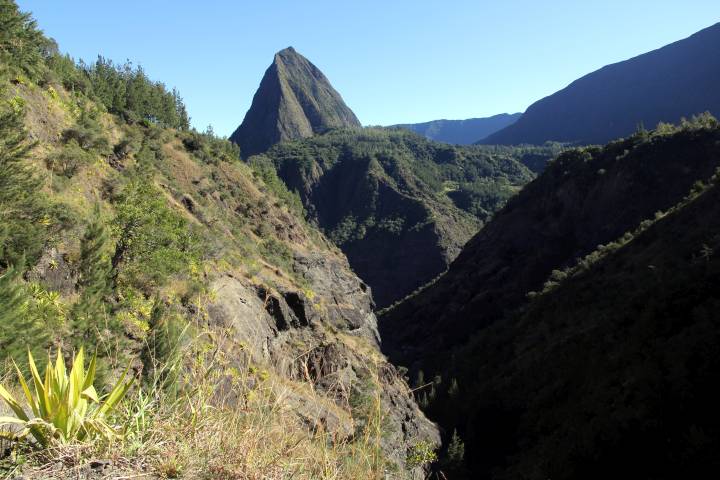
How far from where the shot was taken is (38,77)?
24891 millimetres

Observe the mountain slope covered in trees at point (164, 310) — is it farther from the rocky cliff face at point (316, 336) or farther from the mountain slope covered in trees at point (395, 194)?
the mountain slope covered in trees at point (395, 194)

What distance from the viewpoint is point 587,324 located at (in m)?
31.4

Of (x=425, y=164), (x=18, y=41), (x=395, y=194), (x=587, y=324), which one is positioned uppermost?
(x=18, y=41)

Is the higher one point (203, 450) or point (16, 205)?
point (16, 205)

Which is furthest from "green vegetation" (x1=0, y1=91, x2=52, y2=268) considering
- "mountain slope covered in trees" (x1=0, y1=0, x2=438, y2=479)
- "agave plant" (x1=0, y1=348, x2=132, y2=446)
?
"agave plant" (x1=0, y1=348, x2=132, y2=446)

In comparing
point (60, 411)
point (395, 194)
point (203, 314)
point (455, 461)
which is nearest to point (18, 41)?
point (203, 314)

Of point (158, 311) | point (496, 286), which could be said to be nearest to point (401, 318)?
point (496, 286)

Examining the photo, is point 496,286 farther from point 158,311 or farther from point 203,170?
point 158,311

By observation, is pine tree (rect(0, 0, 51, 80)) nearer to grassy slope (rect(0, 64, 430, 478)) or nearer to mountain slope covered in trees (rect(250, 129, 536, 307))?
grassy slope (rect(0, 64, 430, 478))

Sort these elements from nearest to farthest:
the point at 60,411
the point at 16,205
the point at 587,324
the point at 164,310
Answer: the point at 60,411 < the point at 164,310 < the point at 16,205 < the point at 587,324

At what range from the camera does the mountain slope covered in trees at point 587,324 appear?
59.0ft

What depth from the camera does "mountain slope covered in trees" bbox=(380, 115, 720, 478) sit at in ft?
59.0

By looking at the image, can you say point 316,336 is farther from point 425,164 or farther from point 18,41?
point 425,164

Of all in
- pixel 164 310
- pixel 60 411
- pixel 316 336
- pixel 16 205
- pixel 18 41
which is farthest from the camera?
pixel 316 336
